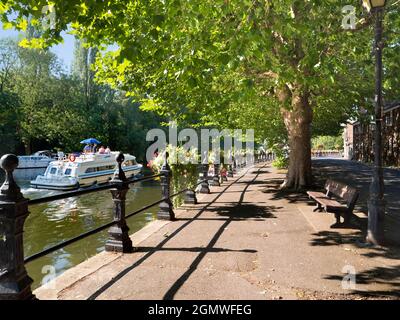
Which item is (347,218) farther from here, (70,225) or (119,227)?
(70,225)

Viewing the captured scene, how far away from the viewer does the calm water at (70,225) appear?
924 cm

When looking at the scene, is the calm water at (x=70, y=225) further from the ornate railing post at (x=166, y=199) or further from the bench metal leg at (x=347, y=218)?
the bench metal leg at (x=347, y=218)

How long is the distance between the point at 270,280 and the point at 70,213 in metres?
14.1

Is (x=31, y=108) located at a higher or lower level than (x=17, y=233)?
higher

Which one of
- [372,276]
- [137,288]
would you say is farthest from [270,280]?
[137,288]

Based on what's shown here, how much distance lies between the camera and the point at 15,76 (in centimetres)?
5294

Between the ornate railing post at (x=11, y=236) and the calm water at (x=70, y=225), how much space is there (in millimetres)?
4651

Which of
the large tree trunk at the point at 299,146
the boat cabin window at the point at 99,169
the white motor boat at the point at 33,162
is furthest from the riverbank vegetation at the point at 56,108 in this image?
the large tree trunk at the point at 299,146

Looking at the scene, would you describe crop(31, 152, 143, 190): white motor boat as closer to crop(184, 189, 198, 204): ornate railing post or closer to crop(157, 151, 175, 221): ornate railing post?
crop(184, 189, 198, 204): ornate railing post

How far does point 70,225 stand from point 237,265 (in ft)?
35.1

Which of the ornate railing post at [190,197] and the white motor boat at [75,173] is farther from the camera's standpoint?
the white motor boat at [75,173]

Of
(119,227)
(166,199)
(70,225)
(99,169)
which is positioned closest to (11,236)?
(119,227)

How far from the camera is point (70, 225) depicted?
14.7m

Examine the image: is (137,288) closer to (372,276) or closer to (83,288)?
(83,288)
